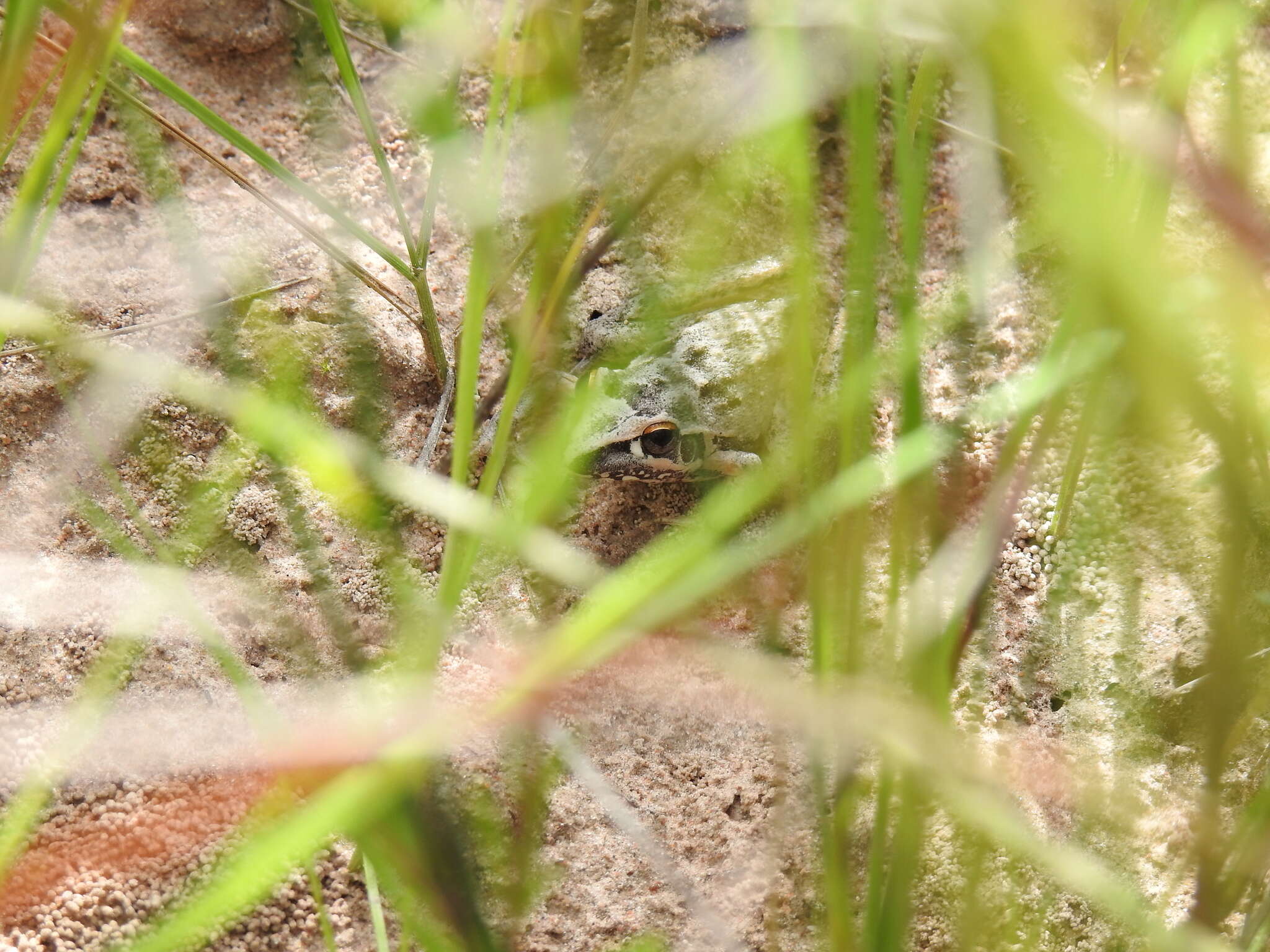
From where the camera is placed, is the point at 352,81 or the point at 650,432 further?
the point at 650,432

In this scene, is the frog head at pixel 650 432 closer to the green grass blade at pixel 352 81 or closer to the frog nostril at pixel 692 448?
the frog nostril at pixel 692 448

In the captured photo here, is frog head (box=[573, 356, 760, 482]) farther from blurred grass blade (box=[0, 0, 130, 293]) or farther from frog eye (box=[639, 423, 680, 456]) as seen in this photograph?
blurred grass blade (box=[0, 0, 130, 293])

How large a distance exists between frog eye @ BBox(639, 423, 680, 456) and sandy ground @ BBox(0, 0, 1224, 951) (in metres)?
0.10

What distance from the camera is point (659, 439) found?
175cm

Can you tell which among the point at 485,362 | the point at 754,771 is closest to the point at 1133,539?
the point at 754,771

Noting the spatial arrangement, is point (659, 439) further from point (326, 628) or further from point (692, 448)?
point (326, 628)

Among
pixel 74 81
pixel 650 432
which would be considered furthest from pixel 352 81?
pixel 650 432

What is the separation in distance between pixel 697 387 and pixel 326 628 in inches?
35.9

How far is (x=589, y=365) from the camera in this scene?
6.29 feet

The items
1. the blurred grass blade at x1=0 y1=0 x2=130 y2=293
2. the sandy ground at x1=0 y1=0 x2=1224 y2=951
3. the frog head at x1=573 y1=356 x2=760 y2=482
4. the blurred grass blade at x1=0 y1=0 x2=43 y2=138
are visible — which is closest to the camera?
the blurred grass blade at x1=0 y1=0 x2=43 y2=138

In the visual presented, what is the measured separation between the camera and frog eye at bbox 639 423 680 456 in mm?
1732

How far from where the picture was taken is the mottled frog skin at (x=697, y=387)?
69.8 inches

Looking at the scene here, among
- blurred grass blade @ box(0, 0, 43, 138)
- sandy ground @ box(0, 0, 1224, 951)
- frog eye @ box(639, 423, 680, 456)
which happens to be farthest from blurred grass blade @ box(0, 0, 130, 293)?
frog eye @ box(639, 423, 680, 456)

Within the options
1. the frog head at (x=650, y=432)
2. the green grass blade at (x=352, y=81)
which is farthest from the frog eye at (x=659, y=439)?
the green grass blade at (x=352, y=81)
